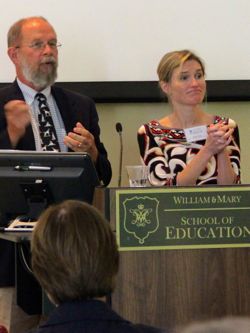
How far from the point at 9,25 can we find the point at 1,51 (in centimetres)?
13

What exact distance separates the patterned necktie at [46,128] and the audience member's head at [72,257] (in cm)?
169

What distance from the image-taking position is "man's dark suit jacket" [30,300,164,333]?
151cm

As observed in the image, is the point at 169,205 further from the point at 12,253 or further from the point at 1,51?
the point at 1,51

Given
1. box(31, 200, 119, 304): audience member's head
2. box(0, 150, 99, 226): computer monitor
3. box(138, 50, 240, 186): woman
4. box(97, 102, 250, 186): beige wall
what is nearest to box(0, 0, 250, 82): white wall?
box(97, 102, 250, 186): beige wall

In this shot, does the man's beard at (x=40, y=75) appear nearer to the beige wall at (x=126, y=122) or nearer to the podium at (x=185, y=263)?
the beige wall at (x=126, y=122)

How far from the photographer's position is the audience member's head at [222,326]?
2.18 meters

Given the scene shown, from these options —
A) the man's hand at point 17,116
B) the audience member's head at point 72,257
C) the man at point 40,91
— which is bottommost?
the audience member's head at point 72,257

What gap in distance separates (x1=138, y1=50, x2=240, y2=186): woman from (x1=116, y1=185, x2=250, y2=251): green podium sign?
2.14 ft

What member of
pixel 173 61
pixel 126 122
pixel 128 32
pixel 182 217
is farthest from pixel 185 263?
pixel 128 32

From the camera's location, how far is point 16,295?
10.0 feet

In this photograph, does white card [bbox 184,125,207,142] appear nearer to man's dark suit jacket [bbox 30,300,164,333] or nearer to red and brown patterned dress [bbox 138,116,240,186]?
red and brown patterned dress [bbox 138,116,240,186]

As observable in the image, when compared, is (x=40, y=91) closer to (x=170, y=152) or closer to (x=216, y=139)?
(x=170, y=152)

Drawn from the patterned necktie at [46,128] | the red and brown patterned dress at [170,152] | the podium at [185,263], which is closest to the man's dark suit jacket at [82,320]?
the podium at [185,263]

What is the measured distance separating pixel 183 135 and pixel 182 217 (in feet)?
3.12
